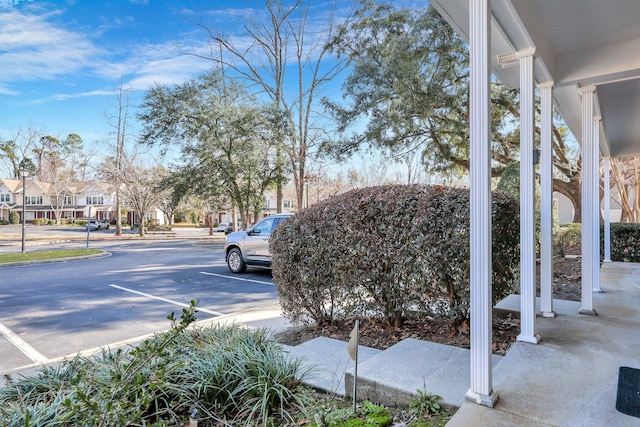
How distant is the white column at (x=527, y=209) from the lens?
3.01m

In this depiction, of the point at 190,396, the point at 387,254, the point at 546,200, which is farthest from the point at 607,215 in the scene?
the point at 190,396

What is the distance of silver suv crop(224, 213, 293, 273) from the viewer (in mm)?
8867

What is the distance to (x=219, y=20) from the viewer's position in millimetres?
20672

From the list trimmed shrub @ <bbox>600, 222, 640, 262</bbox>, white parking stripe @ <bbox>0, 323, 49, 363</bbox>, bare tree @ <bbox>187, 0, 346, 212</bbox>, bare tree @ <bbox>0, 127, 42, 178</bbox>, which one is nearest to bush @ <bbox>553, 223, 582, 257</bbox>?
trimmed shrub @ <bbox>600, 222, 640, 262</bbox>

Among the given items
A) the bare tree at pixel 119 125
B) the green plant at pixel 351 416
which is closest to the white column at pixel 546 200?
the green plant at pixel 351 416

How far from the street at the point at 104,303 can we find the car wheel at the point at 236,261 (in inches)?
7.8

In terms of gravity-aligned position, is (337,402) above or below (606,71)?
below

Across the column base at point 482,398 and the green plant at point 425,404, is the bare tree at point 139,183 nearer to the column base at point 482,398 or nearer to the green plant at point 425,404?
the green plant at point 425,404

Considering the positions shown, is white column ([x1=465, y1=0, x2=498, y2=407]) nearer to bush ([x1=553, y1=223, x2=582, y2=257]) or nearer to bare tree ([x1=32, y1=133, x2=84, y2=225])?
bush ([x1=553, y1=223, x2=582, y2=257])

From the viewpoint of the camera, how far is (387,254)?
348cm

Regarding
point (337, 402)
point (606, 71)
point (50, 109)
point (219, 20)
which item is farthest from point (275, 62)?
point (337, 402)

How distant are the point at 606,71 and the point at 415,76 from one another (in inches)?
251

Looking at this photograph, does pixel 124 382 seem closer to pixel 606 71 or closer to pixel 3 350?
pixel 3 350

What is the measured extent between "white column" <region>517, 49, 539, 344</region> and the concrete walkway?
213 millimetres
